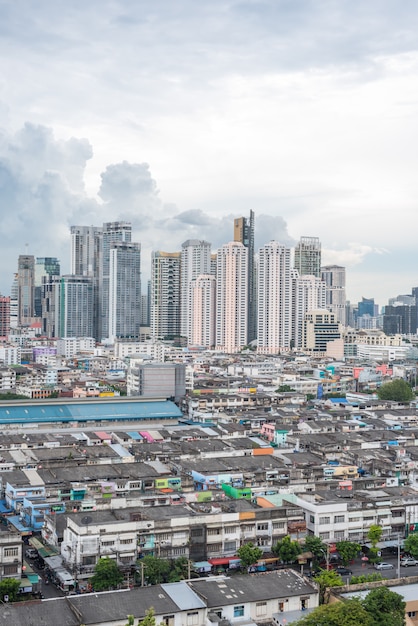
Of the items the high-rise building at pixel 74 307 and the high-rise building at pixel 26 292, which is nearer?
the high-rise building at pixel 74 307

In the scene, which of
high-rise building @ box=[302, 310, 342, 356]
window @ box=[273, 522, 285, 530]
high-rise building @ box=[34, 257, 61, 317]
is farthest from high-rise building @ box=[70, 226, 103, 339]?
window @ box=[273, 522, 285, 530]

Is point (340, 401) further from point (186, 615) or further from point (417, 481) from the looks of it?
point (186, 615)

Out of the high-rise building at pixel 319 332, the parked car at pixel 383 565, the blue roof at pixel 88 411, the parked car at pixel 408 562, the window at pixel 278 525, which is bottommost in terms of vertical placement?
the parked car at pixel 383 565

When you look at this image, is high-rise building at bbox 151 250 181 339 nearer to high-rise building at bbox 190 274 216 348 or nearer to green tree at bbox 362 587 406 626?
high-rise building at bbox 190 274 216 348

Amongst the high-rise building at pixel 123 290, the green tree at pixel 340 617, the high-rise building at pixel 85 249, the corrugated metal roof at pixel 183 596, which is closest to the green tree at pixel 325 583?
the green tree at pixel 340 617

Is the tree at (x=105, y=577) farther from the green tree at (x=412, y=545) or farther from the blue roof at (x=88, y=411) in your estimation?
the blue roof at (x=88, y=411)

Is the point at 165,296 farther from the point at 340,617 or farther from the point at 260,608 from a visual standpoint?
the point at 340,617
